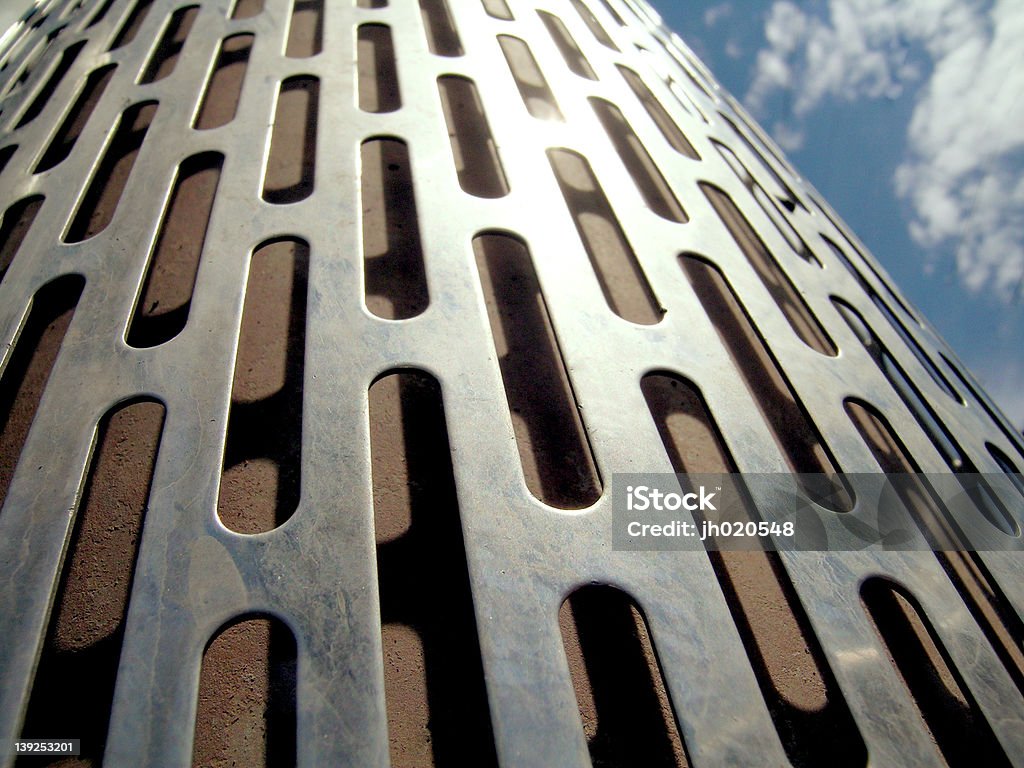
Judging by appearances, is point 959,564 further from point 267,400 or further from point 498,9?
point 498,9

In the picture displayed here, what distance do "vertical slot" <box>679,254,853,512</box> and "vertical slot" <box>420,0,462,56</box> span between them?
1266mm

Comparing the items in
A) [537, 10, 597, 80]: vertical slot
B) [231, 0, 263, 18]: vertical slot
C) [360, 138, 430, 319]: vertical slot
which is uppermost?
[231, 0, 263, 18]: vertical slot

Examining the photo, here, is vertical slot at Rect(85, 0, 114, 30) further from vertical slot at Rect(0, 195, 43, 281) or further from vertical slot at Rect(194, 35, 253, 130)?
vertical slot at Rect(0, 195, 43, 281)

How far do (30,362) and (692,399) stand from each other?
154 centimetres

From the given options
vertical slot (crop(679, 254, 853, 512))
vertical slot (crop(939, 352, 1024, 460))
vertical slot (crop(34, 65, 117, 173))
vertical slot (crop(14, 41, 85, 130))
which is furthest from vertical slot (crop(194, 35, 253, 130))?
vertical slot (crop(939, 352, 1024, 460))

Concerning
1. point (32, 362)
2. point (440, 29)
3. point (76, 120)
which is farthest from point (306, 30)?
point (32, 362)

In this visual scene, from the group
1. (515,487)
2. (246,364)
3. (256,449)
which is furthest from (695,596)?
(246,364)

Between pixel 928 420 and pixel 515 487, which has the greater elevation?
pixel 928 420

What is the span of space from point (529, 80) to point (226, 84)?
1.06 meters

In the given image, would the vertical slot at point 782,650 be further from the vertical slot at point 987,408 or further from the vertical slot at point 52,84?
the vertical slot at point 52,84

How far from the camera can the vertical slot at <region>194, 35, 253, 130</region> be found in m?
1.85

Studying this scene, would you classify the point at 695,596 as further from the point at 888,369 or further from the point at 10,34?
the point at 10,34

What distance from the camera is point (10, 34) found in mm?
3059

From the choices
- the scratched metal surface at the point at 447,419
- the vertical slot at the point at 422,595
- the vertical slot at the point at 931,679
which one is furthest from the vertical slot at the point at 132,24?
the vertical slot at the point at 931,679
